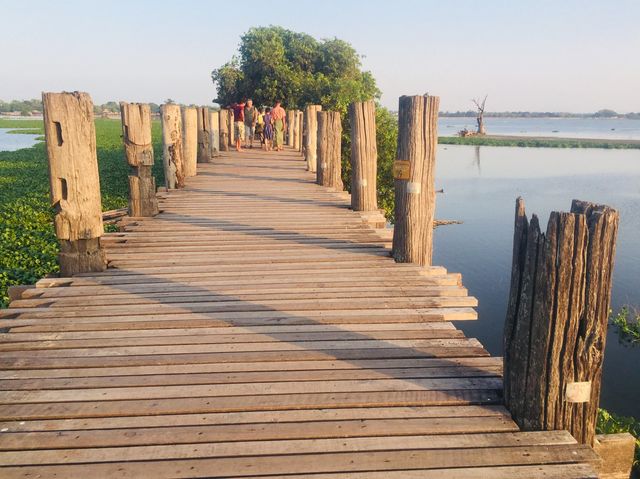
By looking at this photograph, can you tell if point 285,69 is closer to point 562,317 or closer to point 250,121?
point 250,121

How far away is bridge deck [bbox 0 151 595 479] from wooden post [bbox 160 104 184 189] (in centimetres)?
463

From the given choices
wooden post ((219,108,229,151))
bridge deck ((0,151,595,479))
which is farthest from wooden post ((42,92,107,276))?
wooden post ((219,108,229,151))

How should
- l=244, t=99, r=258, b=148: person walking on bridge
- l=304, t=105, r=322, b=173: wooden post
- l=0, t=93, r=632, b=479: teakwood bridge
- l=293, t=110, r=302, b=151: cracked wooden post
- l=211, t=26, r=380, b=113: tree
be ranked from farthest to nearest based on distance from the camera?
1. l=211, t=26, r=380, b=113: tree
2. l=244, t=99, r=258, b=148: person walking on bridge
3. l=293, t=110, r=302, b=151: cracked wooden post
4. l=304, t=105, r=322, b=173: wooden post
5. l=0, t=93, r=632, b=479: teakwood bridge

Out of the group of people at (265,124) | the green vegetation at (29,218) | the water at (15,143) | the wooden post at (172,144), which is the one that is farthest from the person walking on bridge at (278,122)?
the water at (15,143)

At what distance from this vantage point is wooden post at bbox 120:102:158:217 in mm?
7242

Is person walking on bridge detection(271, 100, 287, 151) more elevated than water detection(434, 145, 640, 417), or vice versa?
person walking on bridge detection(271, 100, 287, 151)

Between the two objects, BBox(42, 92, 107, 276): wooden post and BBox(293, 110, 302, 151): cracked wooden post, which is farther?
BBox(293, 110, 302, 151): cracked wooden post

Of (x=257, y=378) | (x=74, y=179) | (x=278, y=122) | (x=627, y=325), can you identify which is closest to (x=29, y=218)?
(x=278, y=122)

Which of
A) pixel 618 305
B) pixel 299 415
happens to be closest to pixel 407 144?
pixel 299 415

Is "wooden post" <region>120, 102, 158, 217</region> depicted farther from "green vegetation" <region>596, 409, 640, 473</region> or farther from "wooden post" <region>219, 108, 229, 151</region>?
"wooden post" <region>219, 108, 229, 151</region>

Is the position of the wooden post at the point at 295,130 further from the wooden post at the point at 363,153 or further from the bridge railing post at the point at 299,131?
the wooden post at the point at 363,153

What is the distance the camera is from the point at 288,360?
3271 mm

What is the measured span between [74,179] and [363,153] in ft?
14.2

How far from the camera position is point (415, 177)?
5281mm
